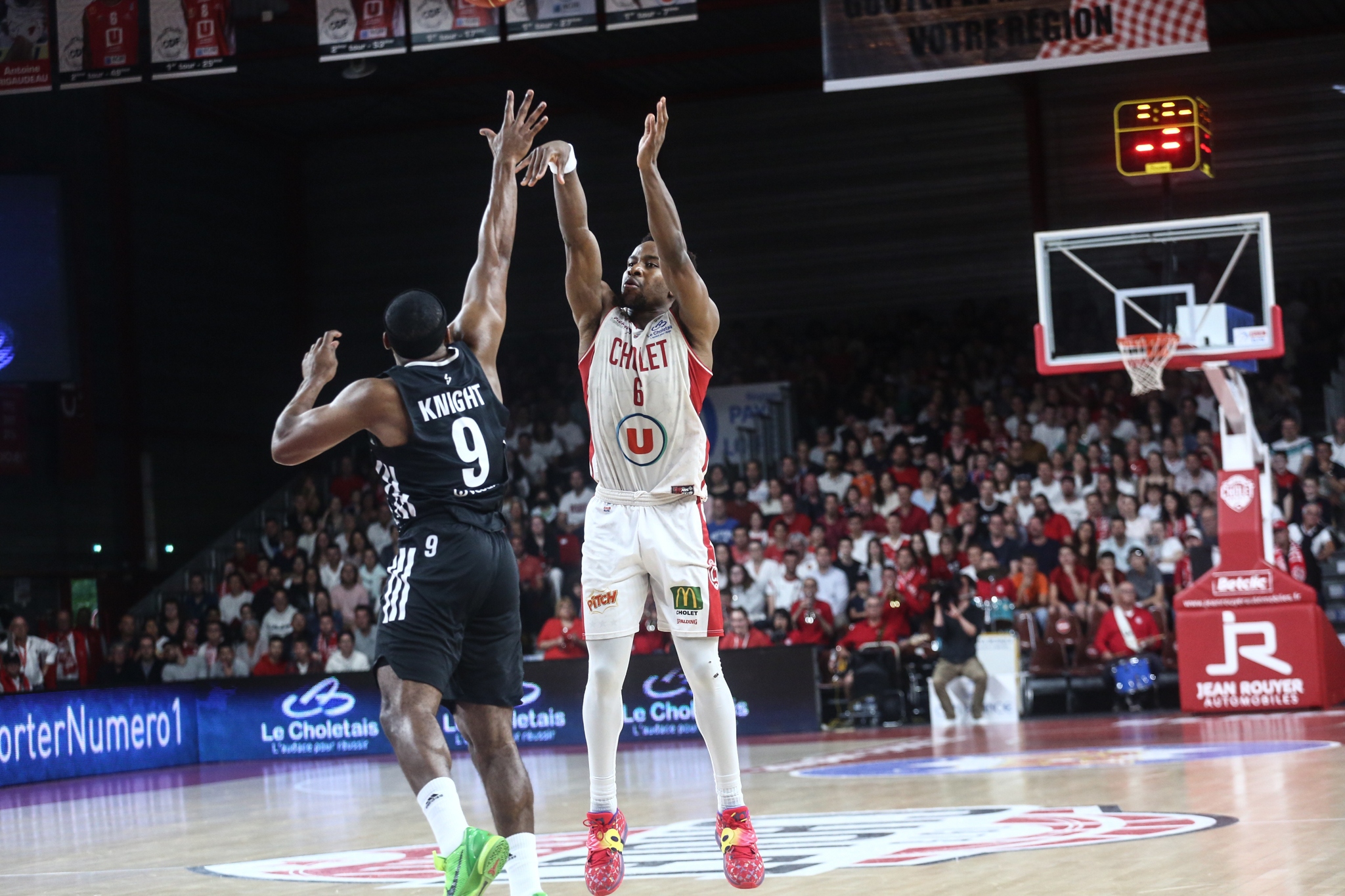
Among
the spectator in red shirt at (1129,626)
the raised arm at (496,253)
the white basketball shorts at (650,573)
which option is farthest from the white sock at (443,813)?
the spectator in red shirt at (1129,626)

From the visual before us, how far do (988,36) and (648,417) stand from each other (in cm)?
953

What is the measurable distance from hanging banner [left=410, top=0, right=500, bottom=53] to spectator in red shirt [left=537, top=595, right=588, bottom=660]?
612cm

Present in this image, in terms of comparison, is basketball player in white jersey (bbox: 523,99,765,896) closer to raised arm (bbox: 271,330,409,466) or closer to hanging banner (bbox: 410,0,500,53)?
raised arm (bbox: 271,330,409,466)

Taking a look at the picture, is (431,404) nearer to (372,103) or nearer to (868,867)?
(868,867)

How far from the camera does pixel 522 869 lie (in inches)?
224

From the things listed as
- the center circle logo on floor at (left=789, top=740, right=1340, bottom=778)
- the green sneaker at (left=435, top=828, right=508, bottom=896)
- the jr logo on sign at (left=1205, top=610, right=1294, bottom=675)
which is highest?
the green sneaker at (left=435, top=828, right=508, bottom=896)

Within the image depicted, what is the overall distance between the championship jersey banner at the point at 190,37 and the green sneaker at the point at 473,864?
12.4m

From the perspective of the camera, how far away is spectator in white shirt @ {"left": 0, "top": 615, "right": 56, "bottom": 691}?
18.3m

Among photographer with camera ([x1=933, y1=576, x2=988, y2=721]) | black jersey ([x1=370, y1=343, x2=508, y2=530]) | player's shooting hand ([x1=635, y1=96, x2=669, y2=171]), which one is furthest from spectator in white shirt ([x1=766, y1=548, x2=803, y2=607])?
black jersey ([x1=370, y1=343, x2=508, y2=530])

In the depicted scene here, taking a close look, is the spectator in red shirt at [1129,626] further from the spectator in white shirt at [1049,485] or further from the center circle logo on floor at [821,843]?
the center circle logo on floor at [821,843]

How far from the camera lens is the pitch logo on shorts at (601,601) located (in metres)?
6.45

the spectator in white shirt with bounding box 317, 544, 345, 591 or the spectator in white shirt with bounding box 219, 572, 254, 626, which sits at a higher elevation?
the spectator in white shirt with bounding box 317, 544, 345, 591

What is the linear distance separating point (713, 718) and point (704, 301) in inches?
64.7

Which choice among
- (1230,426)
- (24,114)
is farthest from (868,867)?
(24,114)
